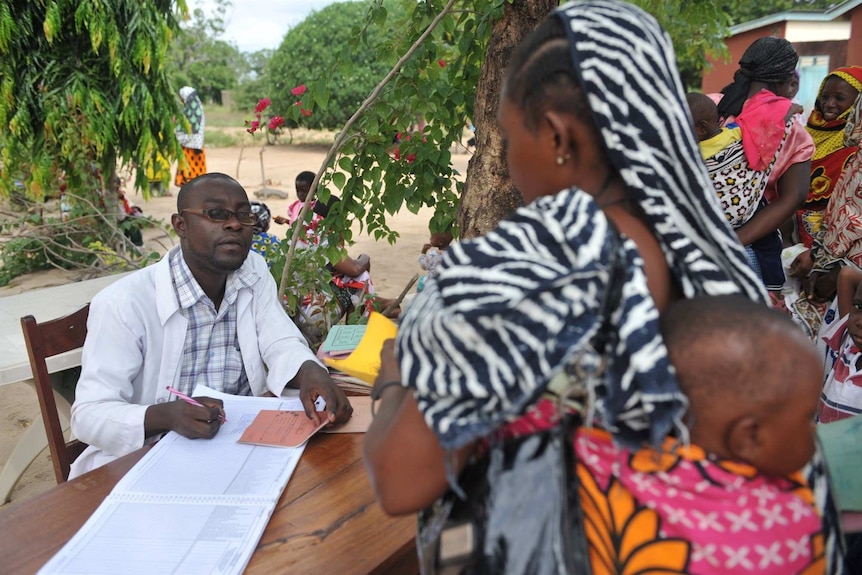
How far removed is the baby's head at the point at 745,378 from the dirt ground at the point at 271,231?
3.49 metres

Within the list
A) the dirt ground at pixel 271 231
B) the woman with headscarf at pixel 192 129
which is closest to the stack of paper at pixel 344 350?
the dirt ground at pixel 271 231

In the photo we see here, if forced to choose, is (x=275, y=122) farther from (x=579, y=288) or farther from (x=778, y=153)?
(x=579, y=288)

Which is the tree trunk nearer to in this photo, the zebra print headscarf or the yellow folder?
the yellow folder

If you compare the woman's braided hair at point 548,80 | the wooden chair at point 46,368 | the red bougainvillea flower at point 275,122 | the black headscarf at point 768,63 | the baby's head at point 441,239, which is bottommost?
the wooden chair at point 46,368

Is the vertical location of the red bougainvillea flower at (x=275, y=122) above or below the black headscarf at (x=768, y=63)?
below

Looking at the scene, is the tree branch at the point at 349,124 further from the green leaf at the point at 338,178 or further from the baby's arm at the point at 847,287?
the baby's arm at the point at 847,287

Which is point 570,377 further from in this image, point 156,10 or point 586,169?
point 156,10

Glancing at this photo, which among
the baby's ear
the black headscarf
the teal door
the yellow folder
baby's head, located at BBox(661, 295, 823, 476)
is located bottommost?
the yellow folder

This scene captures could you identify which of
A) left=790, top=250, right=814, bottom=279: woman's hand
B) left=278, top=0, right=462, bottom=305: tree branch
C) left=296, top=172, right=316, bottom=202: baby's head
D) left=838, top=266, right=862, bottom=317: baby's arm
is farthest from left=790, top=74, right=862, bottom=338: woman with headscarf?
left=296, top=172, right=316, bottom=202: baby's head

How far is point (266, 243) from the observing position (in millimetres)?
3893

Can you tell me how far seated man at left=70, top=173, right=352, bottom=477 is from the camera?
1902 millimetres

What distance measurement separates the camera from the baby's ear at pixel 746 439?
2.93 ft

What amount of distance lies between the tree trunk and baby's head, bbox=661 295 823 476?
163 centimetres

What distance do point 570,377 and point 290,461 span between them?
101 centimetres
